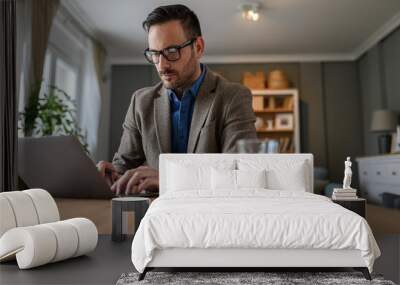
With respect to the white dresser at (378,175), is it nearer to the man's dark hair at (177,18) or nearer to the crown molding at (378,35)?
the crown molding at (378,35)

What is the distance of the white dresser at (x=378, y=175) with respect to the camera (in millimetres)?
4145

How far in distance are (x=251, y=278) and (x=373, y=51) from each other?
411 centimetres

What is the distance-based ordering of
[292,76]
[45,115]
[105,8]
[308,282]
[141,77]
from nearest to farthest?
1. [308,282]
2. [45,115]
3. [141,77]
4. [105,8]
5. [292,76]

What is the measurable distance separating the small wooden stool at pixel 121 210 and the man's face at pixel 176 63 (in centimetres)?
103

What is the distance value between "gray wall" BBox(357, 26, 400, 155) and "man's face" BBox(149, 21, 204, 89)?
9.17 feet

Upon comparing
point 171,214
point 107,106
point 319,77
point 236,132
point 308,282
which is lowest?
point 308,282

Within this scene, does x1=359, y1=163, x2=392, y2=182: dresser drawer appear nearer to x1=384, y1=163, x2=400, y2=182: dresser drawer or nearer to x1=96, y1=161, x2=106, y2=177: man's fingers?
x1=384, y1=163, x2=400, y2=182: dresser drawer

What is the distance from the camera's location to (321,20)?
4.48 m

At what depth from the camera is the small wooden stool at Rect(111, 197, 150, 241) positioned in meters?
2.44

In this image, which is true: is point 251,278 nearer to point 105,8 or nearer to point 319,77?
point 105,8

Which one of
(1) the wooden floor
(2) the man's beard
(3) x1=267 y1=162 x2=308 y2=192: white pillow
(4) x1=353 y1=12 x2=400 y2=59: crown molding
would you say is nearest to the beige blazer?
(2) the man's beard

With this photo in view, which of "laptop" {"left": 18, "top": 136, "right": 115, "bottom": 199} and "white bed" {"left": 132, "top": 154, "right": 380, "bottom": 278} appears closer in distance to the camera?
"white bed" {"left": 132, "top": 154, "right": 380, "bottom": 278}

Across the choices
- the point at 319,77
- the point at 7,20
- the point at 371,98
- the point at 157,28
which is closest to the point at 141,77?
the point at 157,28

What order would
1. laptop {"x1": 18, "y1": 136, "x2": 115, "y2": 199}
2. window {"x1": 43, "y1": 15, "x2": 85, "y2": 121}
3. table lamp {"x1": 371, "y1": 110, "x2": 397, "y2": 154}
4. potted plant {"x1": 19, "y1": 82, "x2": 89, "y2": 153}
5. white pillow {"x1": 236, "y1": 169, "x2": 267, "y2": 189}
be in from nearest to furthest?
white pillow {"x1": 236, "y1": 169, "x2": 267, "y2": 189}
laptop {"x1": 18, "y1": 136, "x2": 115, "y2": 199}
potted plant {"x1": 19, "y1": 82, "x2": 89, "y2": 153}
window {"x1": 43, "y1": 15, "x2": 85, "y2": 121}
table lamp {"x1": 371, "y1": 110, "x2": 397, "y2": 154}
